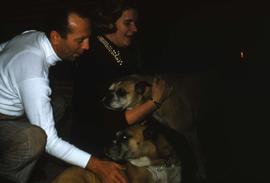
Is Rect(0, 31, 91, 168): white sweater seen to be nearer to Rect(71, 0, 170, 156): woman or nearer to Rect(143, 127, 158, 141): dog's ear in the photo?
Rect(71, 0, 170, 156): woman

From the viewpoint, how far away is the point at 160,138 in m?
3.57

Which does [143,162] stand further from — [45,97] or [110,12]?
[110,12]

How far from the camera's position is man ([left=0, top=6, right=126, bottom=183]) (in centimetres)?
296

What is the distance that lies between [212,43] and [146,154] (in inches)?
112

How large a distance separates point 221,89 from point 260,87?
0.92m

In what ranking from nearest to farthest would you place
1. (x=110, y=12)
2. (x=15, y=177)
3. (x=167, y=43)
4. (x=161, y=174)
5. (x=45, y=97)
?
(x=45, y=97), (x=15, y=177), (x=161, y=174), (x=110, y=12), (x=167, y=43)

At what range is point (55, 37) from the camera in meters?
3.21

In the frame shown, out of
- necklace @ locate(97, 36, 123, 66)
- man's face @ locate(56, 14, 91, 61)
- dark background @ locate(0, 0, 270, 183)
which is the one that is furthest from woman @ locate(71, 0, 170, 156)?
dark background @ locate(0, 0, 270, 183)

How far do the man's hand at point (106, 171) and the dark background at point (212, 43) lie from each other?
2102 mm

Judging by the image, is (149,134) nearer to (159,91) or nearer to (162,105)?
(159,91)

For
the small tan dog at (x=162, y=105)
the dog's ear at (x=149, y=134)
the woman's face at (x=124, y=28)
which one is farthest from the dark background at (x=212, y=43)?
the dog's ear at (x=149, y=134)

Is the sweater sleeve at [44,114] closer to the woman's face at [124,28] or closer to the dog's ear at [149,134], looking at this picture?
the dog's ear at [149,134]

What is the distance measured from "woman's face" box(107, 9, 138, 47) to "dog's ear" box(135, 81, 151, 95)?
0.45 meters

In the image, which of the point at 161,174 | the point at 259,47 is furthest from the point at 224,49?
the point at 161,174
